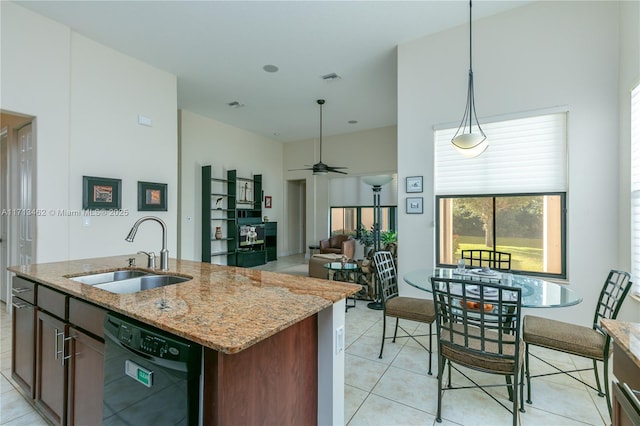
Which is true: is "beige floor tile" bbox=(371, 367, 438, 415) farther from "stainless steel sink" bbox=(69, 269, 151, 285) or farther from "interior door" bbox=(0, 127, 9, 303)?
"interior door" bbox=(0, 127, 9, 303)

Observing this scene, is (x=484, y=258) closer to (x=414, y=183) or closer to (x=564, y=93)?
(x=414, y=183)

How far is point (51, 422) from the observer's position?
171cm

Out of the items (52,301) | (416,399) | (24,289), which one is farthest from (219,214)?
(416,399)

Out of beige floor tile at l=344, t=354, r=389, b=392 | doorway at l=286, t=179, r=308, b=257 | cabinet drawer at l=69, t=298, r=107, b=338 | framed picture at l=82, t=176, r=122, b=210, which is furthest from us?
doorway at l=286, t=179, r=308, b=257

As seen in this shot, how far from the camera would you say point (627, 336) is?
113 centimetres

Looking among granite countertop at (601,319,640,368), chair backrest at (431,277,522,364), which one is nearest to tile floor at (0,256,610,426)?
chair backrest at (431,277,522,364)

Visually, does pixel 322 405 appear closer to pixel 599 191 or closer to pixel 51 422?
pixel 51 422

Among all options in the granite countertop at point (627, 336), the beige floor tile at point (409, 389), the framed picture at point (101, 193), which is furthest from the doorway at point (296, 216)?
the granite countertop at point (627, 336)

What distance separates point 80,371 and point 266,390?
3.42 ft

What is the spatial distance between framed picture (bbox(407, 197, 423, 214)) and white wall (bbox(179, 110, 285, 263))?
4.74 meters

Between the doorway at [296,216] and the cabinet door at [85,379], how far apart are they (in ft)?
25.3

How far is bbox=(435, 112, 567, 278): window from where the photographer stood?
309 centimetres

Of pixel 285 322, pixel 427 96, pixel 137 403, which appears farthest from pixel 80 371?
pixel 427 96

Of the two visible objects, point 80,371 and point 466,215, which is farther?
point 466,215
